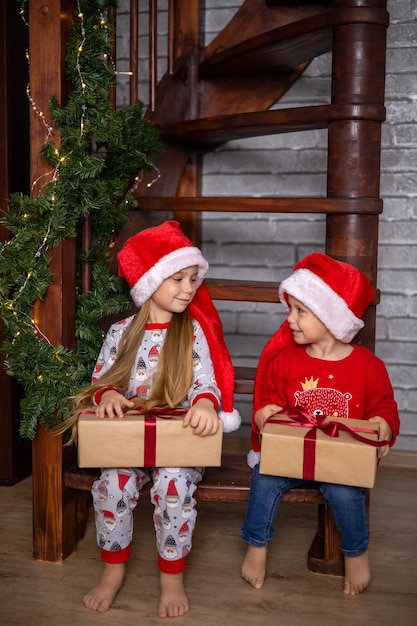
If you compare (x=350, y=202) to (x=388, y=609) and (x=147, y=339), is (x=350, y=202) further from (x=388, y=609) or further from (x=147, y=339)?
(x=388, y=609)

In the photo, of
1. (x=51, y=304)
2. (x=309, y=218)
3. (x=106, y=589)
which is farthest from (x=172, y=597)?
(x=309, y=218)

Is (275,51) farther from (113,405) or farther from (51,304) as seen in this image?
Answer: (113,405)

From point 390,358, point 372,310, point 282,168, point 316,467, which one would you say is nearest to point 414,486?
point 390,358

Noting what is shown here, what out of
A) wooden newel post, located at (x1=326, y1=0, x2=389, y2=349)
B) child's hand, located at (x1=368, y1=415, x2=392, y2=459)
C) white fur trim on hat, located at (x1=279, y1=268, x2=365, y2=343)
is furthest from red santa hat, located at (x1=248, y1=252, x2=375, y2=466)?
child's hand, located at (x1=368, y1=415, x2=392, y2=459)

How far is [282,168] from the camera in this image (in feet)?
10.6

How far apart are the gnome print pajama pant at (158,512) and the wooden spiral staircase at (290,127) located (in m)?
0.24

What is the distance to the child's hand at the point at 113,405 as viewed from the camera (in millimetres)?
1995

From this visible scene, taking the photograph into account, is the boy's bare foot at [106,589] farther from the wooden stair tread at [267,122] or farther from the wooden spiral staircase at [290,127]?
the wooden stair tread at [267,122]

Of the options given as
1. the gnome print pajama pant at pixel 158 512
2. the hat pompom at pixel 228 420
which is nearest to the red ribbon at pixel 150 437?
the gnome print pajama pant at pixel 158 512

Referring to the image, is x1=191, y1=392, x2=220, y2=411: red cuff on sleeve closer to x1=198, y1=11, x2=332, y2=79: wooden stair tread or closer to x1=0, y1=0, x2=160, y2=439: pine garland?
x1=0, y1=0, x2=160, y2=439: pine garland

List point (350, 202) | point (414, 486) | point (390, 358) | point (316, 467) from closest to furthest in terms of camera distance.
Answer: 1. point (316, 467)
2. point (350, 202)
3. point (414, 486)
4. point (390, 358)

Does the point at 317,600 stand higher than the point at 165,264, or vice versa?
the point at 165,264

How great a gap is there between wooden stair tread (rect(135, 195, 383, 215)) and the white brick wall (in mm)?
876

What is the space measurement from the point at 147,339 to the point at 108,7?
39.0 inches
